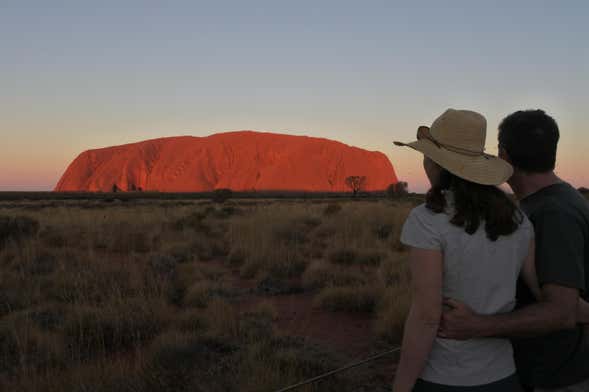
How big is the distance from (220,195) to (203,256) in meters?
53.3

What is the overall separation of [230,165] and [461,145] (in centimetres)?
13311

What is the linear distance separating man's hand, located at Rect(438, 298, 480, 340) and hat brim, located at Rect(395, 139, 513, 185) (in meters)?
0.42

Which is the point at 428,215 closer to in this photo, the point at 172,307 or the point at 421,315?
the point at 421,315

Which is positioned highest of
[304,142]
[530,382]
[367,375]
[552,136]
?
[304,142]

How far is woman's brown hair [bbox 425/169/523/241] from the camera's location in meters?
1.65

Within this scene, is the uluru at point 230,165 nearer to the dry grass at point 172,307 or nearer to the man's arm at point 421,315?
the dry grass at point 172,307

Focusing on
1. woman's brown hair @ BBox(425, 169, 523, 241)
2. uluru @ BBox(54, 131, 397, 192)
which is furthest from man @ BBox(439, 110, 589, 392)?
uluru @ BBox(54, 131, 397, 192)

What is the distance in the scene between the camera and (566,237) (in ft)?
5.93

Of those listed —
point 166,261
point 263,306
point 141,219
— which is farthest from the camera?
point 141,219

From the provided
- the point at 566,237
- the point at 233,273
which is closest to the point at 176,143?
the point at 233,273

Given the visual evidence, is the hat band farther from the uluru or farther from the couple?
the uluru

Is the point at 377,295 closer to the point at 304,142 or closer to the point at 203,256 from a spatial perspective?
the point at 203,256

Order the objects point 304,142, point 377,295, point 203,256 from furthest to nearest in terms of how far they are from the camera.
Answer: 1. point 304,142
2. point 203,256
3. point 377,295

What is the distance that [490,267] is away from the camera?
1703 mm
